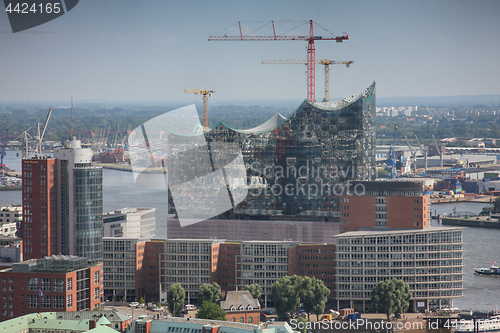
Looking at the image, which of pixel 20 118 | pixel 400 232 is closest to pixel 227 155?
pixel 400 232

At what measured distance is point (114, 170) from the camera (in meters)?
104

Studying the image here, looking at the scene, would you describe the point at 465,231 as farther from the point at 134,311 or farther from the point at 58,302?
the point at 58,302

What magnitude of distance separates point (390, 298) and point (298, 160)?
1496 cm

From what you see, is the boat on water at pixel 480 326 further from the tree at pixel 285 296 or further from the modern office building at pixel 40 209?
the modern office building at pixel 40 209

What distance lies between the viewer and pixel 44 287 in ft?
102

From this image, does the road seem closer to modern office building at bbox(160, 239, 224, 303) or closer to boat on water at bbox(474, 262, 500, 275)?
modern office building at bbox(160, 239, 224, 303)

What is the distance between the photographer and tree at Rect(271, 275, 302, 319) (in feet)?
112

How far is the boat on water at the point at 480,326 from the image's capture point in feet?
107

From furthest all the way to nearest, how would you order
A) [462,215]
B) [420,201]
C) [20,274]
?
1. [462,215]
2. [420,201]
3. [20,274]

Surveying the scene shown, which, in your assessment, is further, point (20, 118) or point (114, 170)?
point (20, 118)

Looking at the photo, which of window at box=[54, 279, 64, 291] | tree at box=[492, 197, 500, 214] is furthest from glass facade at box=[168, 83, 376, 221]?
tree at box=[492, 197, 500, 214]

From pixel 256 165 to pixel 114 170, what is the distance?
189ft

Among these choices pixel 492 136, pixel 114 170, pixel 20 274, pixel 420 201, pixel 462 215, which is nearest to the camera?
pixel 20 274

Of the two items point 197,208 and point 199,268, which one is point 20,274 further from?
point 197,208
